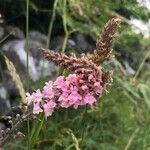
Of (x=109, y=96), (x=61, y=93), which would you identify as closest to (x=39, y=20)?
(x=109, y=96)

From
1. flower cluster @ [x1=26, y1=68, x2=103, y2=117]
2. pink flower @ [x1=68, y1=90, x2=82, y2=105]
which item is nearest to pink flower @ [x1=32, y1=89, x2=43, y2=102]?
flower cluster @ [x1=26, y1=68, x2=103, y2=117]

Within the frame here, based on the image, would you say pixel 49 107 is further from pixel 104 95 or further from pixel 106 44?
pixel 104 95

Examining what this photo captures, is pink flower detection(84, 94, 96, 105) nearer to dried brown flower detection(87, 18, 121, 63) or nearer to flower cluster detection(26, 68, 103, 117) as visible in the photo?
flower cluster detection(26, 68, 103, 117)

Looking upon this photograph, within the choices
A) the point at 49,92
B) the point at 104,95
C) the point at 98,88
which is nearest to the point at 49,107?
the point at 49,92

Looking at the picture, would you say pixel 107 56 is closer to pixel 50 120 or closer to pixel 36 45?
pixel 50 120

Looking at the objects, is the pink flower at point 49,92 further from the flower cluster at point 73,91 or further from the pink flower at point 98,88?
the pink flower at point 98,88
